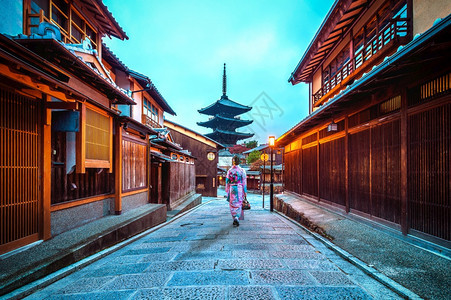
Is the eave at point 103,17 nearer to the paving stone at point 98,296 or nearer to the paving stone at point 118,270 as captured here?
the paving stone at point 118,270

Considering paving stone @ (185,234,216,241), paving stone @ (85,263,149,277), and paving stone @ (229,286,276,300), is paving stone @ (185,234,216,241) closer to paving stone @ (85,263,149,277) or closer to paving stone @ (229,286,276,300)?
paving stone @ (85,263,149,277)

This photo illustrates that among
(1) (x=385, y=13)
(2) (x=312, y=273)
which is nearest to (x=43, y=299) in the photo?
(2) (x=312, y=273)

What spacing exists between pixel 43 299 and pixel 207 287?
92.1 inches

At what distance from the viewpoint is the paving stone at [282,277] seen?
357 cm

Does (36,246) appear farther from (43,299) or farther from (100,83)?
(100,83)

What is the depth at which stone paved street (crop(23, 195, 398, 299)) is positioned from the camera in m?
3.30

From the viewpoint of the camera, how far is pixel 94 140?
6910mm

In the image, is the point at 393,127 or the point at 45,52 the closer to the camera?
the point at 45,52

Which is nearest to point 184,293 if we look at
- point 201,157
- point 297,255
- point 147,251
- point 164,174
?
point 147,251

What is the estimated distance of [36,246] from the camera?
16.0ft

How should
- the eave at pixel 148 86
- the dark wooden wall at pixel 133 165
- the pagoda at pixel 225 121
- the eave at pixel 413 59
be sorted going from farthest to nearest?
the pagoda at pixel 225 121 < the eave at pixel 148 86 < the dark wooden wall at pixel 133 165 < the eave at pixel 413 59

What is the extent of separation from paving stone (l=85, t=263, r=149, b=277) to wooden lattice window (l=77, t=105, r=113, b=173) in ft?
9.19

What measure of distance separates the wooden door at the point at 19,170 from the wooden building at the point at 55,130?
0.02 meters

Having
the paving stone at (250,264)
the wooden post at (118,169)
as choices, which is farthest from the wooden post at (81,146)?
the paving stone at (250,264)
